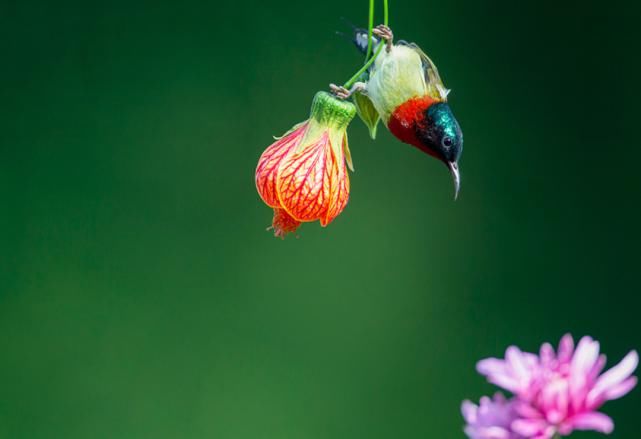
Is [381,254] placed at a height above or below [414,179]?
below

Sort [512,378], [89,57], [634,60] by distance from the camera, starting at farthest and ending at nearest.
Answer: [634,60], [89,57], [512,378]

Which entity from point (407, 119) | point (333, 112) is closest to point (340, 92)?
point (333, 112)

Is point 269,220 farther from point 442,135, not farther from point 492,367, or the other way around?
point 492,367

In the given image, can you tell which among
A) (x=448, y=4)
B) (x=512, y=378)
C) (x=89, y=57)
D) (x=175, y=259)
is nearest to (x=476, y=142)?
(x=448, y=4)

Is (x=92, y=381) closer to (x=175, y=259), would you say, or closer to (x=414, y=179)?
(x=175, y=259)

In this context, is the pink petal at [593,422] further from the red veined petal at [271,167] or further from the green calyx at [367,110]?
the green calyx at [367,110]

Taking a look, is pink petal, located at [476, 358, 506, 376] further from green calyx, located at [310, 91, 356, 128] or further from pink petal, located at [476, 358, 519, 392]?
green calyx, located at [310, 91, 356, 128]

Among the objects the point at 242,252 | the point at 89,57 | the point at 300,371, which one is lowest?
the point at 300,371
